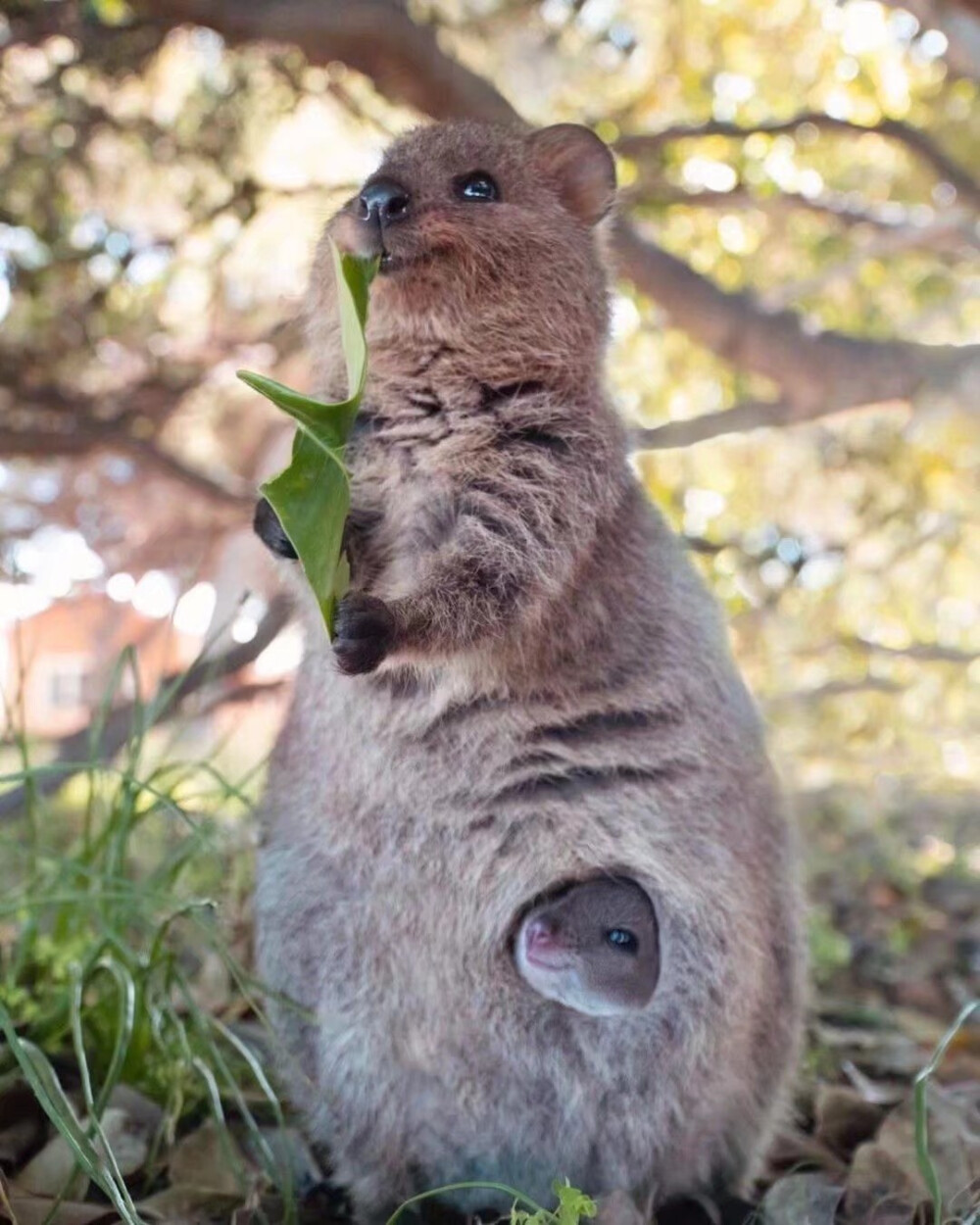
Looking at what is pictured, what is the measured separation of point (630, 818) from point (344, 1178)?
0.89 m

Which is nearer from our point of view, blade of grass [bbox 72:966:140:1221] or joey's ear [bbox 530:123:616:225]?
blade of grass [bbox 72:966:140:1221]

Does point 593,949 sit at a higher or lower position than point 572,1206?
higher

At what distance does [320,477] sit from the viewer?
2090mm

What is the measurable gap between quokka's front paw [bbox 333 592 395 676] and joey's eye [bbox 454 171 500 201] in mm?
1018

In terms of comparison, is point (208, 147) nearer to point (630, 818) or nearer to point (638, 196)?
point (638, 196)

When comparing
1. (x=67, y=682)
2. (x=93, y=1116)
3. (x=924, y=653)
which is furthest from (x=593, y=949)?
(x=924, y=653)

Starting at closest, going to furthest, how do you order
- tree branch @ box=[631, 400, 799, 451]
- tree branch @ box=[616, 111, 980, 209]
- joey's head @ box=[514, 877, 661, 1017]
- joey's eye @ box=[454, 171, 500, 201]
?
joey's head @ box=[514, 877, 661, 1017] < joey's eye @ box=[454, 171, 500, 201] < tree branch @ box=[616, 111, 980, 209] < tree branch @ box=[631, 400, 799, 451]

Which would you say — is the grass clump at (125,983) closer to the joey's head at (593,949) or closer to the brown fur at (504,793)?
the brown fur at (504,793)

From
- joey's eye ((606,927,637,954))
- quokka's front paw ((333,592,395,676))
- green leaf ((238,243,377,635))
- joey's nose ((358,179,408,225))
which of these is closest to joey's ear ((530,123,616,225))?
joey's nose ((358,179,408,225))

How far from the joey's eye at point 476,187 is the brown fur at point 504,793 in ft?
0.09

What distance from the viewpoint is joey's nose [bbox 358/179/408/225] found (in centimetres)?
260

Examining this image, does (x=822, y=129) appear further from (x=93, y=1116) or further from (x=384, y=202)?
(x=93, y=1116)

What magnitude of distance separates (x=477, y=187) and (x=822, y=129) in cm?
324

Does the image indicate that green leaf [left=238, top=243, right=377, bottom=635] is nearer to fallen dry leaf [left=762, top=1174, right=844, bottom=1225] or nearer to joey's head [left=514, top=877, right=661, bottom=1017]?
joey's head [left=514, top=877, right=661, bottom=1017]
